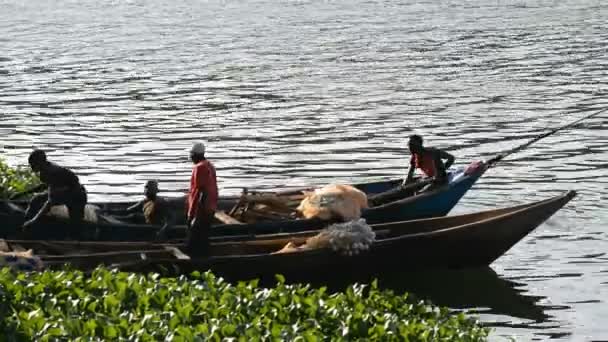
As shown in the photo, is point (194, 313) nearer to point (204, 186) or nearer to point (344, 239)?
point (204, 186)

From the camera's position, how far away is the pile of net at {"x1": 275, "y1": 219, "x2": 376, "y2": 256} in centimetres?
1756

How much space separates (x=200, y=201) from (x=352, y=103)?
19.3 metres

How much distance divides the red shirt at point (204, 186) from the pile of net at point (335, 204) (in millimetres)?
2248

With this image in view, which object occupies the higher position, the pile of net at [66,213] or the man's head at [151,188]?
the man's head at [151,188]

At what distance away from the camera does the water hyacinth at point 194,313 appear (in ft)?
34.9

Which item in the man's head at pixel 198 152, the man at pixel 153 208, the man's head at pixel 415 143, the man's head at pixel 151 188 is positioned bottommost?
the man at pixel 153 208

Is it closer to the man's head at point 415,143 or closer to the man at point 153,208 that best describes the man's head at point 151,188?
the man at point 153,208

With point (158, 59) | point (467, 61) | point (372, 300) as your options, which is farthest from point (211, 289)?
point (158, 59)

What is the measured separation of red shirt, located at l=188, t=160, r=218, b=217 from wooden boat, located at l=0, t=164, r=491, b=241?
3.26 ft

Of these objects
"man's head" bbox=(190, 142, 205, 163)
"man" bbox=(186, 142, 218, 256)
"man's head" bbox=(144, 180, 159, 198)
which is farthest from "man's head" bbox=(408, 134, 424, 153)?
"man's head" bbox=(190, 142, 205, 163)

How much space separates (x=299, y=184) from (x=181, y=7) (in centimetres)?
4122

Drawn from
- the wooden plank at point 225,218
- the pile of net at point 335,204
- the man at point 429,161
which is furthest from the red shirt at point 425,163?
the wooden plank at point 225,218

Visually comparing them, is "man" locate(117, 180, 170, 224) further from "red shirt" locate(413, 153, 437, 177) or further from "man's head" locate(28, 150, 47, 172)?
"red shirt" locate(413, 153, 437, 177)

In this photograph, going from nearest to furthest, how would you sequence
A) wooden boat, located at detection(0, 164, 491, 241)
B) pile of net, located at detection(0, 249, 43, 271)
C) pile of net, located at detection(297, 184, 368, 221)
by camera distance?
pile of net, located at detection(0, 249, 43, 271) → wooden boat, located at detection(0, 164, 491, 241) → pile of net, located at detection(297, 184, 368, 221)
